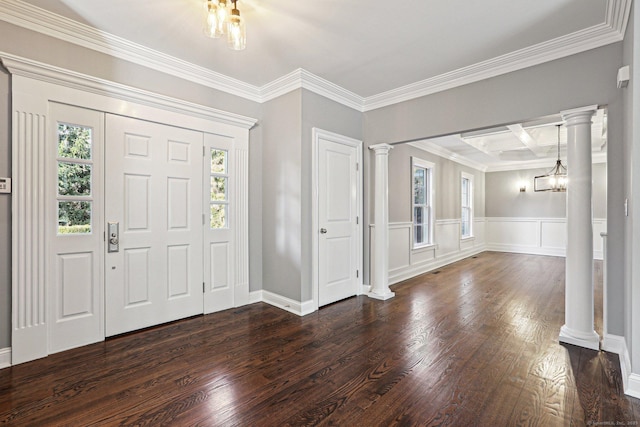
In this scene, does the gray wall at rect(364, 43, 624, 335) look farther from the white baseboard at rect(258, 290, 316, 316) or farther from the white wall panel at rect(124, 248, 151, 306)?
the white wall panel at rect(124, 248, 151, 306)

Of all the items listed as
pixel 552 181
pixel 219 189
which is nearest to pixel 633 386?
pixel 219 189

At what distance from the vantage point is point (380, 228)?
166 inches

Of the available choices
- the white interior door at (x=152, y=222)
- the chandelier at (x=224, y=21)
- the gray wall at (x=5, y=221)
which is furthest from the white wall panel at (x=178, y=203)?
the chandelier at (x=224, y=21)

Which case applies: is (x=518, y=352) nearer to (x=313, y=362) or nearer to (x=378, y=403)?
(x=378, y=403)

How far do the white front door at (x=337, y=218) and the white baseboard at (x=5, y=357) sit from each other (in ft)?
8.96

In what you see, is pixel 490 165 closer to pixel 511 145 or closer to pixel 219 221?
pixel 511 145

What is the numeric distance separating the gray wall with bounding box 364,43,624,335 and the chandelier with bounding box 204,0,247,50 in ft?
7.72

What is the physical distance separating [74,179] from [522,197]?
32.4ft

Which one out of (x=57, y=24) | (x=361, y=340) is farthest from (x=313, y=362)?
(x=57, y=24)

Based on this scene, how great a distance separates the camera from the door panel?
3.79 metres

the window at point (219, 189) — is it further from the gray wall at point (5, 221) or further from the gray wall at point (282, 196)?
the gray wall at point (5, 221)

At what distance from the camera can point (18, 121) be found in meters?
2.36

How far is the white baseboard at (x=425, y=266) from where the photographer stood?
512 centimetres

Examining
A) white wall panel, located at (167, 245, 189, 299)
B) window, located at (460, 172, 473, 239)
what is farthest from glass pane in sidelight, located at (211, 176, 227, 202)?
window, located at (460, 172, 473, 239)
